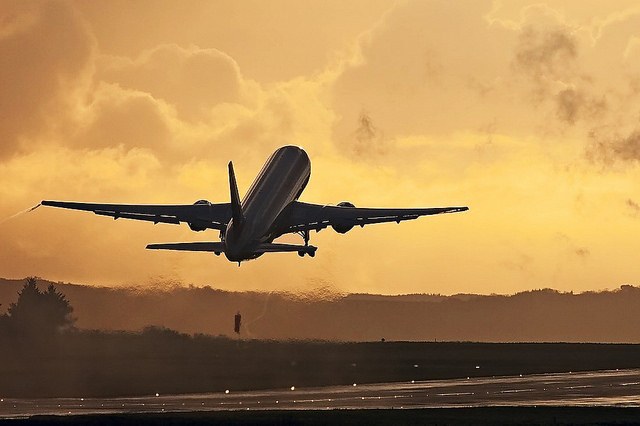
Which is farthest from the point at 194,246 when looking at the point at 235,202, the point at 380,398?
the point at 380,398

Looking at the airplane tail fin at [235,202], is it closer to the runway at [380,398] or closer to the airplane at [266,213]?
the airplane at [266,213]

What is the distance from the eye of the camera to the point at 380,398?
90.6 m

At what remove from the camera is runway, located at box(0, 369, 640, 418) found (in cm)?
8319

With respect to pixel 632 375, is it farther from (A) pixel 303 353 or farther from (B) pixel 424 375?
(A) pixel 303 353

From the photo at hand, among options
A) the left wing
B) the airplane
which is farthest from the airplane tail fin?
the left wing

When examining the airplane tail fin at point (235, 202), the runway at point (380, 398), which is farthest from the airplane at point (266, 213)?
the runway at point (380, 398)

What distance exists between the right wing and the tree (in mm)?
14236

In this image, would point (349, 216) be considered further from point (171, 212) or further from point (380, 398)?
point (380, 398)

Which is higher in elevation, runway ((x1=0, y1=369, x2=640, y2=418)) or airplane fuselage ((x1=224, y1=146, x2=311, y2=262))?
airplane fuselage ((x1=224, y1=146, x2=311, y2=262))

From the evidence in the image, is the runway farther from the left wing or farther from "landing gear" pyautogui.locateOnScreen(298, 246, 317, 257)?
the left wing

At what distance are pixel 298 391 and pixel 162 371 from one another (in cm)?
1765

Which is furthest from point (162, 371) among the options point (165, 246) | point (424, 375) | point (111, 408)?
point (111, 408)

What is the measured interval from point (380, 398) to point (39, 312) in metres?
61.0

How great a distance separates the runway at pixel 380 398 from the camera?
83188 millimetres
